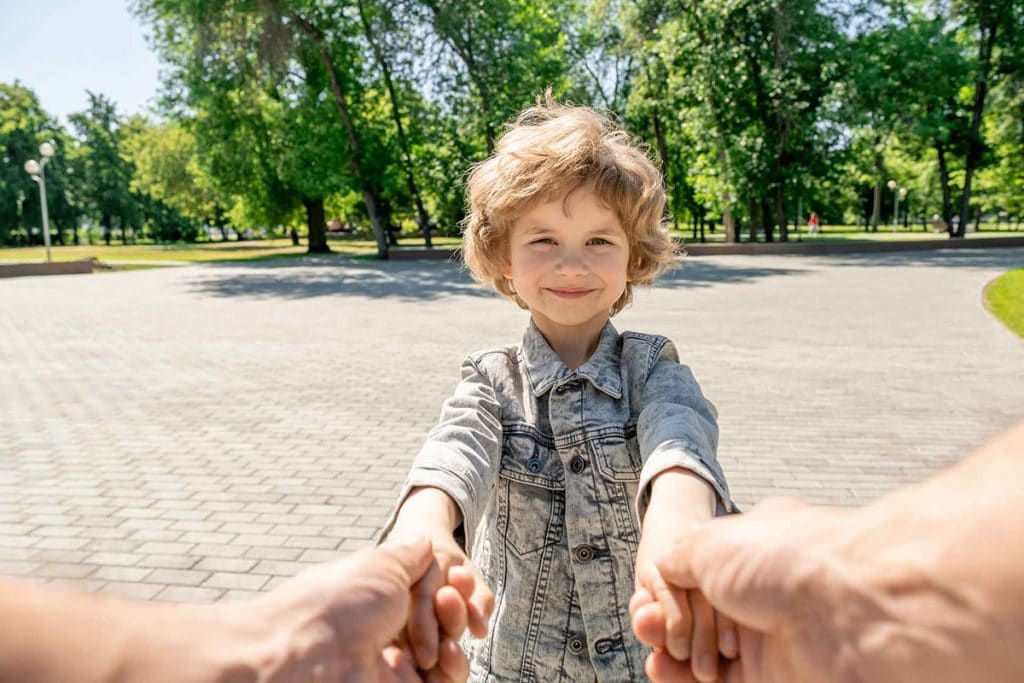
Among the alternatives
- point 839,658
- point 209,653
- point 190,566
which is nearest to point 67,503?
point 190,566

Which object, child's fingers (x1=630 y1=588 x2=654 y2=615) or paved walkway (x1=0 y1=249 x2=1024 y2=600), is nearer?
child's fingers (x1=630 y1=588 x2=654 y2=615)

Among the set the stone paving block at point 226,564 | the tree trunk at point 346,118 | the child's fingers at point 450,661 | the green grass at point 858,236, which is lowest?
the stone paving block at point 226,564

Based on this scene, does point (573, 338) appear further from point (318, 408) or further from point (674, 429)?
point (318, 408)

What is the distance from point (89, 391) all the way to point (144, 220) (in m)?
62.6

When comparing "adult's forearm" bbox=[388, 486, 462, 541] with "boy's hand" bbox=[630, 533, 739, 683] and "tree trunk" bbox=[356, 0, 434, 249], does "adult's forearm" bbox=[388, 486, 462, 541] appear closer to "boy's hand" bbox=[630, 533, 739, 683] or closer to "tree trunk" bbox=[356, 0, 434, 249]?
"boy's hand" bbox=[630, 533, 739, 683]

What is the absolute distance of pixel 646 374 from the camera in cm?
186

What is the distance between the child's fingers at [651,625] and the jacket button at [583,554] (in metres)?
0.63

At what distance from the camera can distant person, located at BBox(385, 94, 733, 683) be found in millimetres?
1715

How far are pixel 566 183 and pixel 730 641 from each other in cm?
118

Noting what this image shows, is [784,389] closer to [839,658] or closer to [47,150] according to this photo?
[839,658]

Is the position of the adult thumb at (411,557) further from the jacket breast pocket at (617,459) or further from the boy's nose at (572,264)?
the boy's nose at (572,264)

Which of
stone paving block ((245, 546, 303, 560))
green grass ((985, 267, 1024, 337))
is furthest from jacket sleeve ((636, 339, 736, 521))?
green grass ((985, 267, 1024, 337))

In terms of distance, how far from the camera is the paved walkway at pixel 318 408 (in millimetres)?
4035

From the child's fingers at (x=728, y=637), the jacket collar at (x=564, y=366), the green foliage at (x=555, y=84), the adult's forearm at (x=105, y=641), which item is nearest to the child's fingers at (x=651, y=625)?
the child's fingers at (x=728, y=637)
